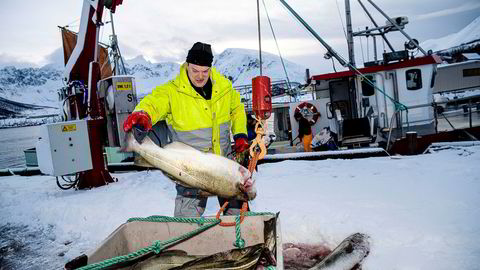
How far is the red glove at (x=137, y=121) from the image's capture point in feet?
7.65

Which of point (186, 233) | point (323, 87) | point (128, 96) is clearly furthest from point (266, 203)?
point (323, 87)

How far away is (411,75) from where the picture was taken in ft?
32.6

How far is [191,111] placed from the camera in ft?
9.20

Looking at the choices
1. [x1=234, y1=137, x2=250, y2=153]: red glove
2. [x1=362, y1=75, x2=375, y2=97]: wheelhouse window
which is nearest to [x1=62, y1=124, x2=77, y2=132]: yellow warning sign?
[x1=234, y1=137, x2=250, y2=153]: red glove

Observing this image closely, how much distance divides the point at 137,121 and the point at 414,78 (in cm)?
993

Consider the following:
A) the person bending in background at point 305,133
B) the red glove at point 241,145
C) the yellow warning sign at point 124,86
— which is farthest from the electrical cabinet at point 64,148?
the person bending in background at point 305,133

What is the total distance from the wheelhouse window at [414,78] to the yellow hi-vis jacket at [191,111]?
8918mm

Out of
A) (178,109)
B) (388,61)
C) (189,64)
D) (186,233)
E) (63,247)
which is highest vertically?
(388,61)

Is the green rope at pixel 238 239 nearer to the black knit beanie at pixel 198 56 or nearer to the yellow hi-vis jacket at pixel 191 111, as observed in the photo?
the yellow hi-vis jacket at pixel 191 111

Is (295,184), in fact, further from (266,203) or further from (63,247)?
(63,247)

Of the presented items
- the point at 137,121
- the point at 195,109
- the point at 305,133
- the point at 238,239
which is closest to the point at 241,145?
the point at 195,109

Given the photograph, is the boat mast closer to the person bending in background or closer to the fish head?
the person bending in background

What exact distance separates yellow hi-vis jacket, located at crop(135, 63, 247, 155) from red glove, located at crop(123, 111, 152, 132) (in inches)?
10.6

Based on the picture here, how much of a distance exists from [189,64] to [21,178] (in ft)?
29.7
